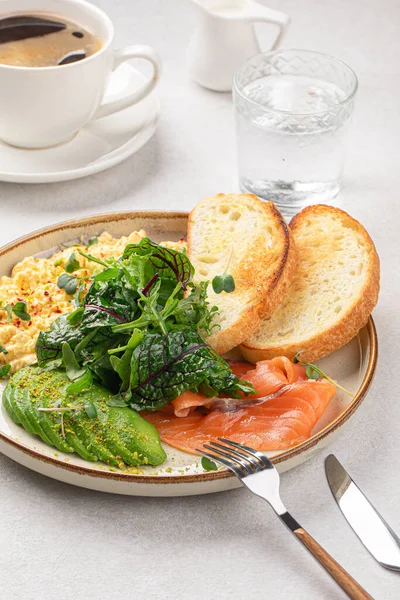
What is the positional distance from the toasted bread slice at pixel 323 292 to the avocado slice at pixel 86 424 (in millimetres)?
607

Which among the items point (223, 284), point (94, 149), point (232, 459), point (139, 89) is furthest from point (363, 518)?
point (139, 89)

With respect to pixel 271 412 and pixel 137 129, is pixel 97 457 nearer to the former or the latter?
pixel 271 412

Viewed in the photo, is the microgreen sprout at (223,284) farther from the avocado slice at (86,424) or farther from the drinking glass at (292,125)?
the drinking glass at (292,125)

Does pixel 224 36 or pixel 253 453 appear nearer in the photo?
pixel 253 453

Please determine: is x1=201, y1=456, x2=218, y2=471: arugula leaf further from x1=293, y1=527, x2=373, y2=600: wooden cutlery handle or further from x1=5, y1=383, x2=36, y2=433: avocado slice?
x1=5, y1=383, x2=36, y2=433: avocado slice

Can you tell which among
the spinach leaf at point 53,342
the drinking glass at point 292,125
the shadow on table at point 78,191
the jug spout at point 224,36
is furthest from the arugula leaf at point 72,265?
the jug spout at point 224,36

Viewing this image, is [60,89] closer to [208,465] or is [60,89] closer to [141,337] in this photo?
[141,337]

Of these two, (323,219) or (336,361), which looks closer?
(336,361)

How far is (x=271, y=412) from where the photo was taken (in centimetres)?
247

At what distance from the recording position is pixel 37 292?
111 inches

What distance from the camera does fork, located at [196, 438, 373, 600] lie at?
206 centimetres

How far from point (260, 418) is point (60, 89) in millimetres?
1809

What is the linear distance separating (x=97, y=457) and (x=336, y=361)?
3.03 ft

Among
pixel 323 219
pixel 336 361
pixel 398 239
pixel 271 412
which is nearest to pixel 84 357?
pixel 271 412
